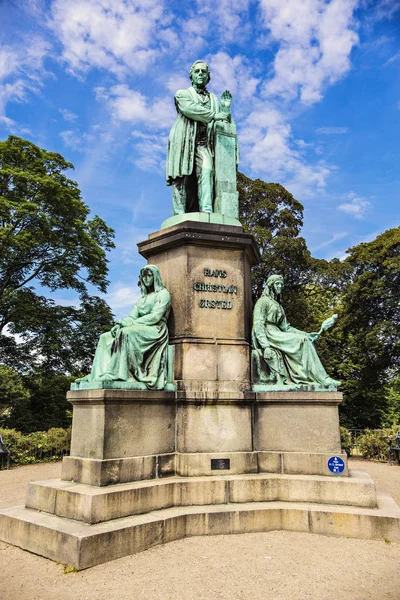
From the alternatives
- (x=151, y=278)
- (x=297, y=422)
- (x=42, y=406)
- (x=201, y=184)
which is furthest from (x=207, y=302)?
(x=42, y=406)

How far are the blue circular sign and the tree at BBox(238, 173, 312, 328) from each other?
21678mm

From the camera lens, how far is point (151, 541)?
18.3 feet

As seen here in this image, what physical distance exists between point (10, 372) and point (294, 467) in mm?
17347

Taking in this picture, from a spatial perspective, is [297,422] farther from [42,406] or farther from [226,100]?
[42,406]

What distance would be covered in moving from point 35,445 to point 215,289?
11.0 m

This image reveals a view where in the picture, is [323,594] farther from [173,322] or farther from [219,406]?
[173,322]

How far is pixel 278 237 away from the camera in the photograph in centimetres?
2919

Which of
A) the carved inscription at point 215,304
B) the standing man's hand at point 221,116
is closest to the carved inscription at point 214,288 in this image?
the carved inscription at point 215,304

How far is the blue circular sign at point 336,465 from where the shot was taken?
6719 millimetres

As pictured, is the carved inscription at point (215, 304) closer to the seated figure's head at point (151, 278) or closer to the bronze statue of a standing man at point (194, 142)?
the seated figure's head at point (151, 278)

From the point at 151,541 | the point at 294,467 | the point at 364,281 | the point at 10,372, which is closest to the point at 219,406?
the point at 294,467

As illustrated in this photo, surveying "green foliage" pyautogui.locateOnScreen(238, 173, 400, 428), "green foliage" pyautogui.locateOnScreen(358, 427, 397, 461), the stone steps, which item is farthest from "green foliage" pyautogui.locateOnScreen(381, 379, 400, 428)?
the stone steps

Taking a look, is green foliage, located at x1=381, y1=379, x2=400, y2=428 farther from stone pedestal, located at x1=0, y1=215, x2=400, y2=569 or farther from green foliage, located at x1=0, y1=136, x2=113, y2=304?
stone pedestal, located at x1=0, y1=215, x2=400, y2=569

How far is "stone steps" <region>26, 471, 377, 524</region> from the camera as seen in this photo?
5695 millimetres
